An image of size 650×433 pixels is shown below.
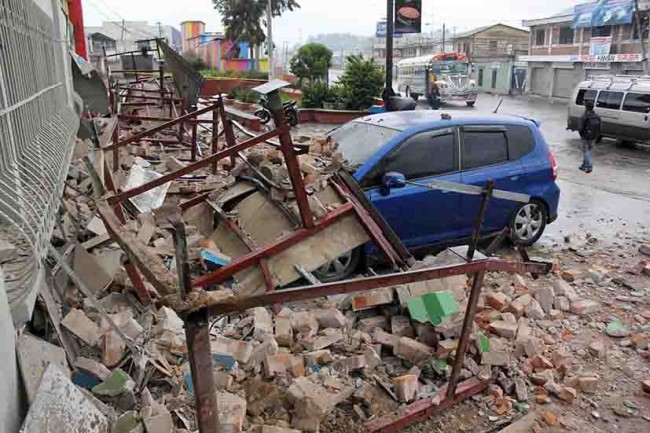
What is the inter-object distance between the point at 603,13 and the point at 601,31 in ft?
3.98

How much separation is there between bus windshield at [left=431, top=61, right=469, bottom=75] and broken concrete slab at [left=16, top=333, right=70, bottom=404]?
3392 cm

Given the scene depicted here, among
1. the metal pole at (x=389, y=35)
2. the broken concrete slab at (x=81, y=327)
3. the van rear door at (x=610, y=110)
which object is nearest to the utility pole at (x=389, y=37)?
the metal pole at (x=389, y=35)

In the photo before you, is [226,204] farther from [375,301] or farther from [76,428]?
[76,428]

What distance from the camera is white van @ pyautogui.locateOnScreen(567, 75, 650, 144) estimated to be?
614 inches

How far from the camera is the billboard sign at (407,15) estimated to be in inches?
676

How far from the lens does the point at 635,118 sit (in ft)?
51.7

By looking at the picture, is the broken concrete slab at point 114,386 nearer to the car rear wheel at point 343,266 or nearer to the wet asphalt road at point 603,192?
the car rear wheel at point 343,266

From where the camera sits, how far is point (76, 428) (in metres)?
2.31

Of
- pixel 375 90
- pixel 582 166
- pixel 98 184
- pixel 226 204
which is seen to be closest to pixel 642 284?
pixel 226 204

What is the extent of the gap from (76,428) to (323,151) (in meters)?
3.88

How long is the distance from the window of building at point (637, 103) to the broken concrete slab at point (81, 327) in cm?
1627

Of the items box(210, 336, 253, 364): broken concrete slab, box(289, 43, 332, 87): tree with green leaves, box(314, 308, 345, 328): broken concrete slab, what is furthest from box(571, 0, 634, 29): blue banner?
box(210, 336, 253, 364): broken concrete slab

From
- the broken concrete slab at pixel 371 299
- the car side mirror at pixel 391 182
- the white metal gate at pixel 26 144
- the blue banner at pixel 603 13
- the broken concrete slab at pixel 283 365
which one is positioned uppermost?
the blue banner at pixel 603 13

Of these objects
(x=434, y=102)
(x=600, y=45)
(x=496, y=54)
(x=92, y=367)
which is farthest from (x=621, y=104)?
(x=496, y=54)
